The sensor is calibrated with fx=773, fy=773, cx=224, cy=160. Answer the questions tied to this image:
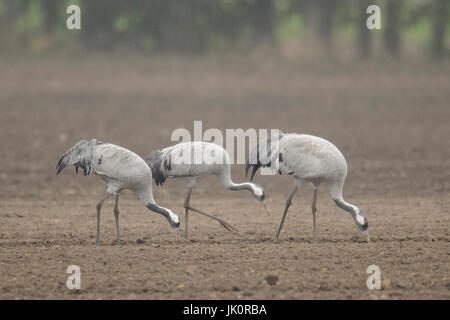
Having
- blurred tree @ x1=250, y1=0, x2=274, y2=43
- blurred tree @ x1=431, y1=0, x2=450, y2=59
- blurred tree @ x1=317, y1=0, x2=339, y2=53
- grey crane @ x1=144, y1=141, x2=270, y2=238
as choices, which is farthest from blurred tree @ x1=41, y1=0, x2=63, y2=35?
grey crane @ x1=144, y1=141, x2=270, y2=238

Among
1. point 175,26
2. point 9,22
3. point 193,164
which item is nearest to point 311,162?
point 193,164

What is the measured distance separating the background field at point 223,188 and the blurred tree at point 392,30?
2.68 m

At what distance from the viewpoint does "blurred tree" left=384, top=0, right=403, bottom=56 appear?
27309 mm

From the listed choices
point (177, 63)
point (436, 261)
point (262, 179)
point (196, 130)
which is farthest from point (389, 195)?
point (177, 63)

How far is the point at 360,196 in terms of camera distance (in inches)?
451

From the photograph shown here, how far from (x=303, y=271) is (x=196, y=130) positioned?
30.6 feet

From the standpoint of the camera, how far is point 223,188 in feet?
40.2

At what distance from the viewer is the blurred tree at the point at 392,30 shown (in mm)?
27309

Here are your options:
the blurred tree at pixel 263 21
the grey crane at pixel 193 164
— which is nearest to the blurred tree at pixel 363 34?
the blurred tree at pixel 263 21

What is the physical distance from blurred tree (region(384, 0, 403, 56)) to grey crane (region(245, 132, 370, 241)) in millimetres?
19425

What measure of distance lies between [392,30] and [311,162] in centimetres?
2001

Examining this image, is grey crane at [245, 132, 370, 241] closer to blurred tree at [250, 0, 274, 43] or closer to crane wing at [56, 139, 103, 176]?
crane wing at [56, 139, 103, 176]

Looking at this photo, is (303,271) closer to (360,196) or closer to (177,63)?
(360,196)
